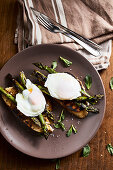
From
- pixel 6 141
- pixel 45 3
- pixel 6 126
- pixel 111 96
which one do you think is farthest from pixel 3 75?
pixel 111 96

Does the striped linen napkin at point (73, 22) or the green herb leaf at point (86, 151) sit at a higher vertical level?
the striped linen napkin at point (73, 22)

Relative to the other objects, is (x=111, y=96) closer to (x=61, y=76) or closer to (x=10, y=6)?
(x=61, y=76)

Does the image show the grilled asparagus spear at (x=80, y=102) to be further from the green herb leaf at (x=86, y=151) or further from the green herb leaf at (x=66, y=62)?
the green herb leaf at (x=86, y=151)

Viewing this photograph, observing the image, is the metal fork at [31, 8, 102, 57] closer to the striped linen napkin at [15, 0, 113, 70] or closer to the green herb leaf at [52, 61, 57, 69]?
the striped linen napkin at [15, 0, 113, 70]

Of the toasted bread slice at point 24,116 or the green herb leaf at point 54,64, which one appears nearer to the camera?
the toasted bread slice at point 24,116

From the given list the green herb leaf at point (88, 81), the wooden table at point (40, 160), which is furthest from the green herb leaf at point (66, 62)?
the wooden table at point (40, 160)
